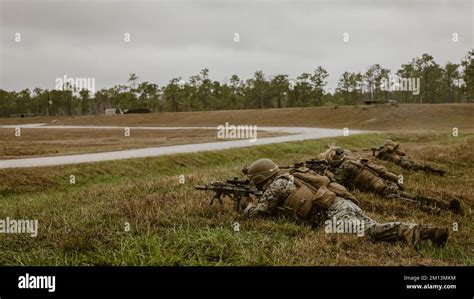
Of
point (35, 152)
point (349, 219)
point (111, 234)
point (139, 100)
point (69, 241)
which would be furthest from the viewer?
point (139, 100)

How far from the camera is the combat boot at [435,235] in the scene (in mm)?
5500

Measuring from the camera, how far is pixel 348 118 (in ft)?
169

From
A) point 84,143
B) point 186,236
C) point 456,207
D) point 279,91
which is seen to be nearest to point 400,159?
point 456,207

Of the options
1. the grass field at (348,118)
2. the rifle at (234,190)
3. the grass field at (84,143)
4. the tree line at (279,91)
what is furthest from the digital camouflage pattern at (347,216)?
the tree line at (279,91)

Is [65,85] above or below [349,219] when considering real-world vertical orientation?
above

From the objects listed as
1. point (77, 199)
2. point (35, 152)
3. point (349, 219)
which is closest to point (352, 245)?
point (349, 219)

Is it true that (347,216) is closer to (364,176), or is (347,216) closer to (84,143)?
(364,176)

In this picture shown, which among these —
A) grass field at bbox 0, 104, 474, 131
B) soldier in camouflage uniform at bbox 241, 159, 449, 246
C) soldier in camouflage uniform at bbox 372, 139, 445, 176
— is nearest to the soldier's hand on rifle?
soldier in camouflage uniform at bbox 241, 159, 449, 246

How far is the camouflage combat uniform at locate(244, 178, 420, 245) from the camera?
221 inches

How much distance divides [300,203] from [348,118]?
154 ft
